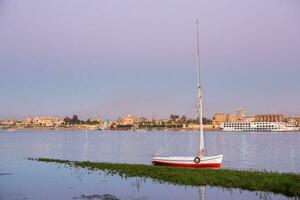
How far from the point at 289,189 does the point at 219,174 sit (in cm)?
742

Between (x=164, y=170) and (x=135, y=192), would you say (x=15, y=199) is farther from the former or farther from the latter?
(x=164, y=170)

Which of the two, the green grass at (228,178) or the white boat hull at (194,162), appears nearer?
the green grass at (228,178)

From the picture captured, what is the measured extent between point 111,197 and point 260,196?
25.3ft

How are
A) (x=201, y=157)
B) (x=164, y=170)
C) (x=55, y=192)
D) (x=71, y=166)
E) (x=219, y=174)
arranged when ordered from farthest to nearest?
(x=71, y=166), (x=201, y=157), (x=164, y=170), (x=219, y=174), (x=55, y=192)

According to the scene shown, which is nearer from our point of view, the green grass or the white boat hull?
the green grass

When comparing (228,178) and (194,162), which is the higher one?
(194,162)

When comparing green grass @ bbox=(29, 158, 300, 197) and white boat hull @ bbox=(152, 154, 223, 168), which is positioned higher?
white boat hull @ bbox=(152, 154, 223, 168)

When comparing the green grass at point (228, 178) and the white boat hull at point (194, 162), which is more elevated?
the white boat hull at point (194, 162)

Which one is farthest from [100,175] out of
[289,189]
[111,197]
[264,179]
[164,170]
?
[289,189]

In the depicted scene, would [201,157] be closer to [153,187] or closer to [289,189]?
[153,187]

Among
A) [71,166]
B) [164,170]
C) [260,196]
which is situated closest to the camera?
[260,196]

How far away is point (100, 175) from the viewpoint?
128 feet

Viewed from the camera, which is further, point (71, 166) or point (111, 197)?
point (71, 166)

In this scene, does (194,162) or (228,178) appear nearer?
(228,178)
